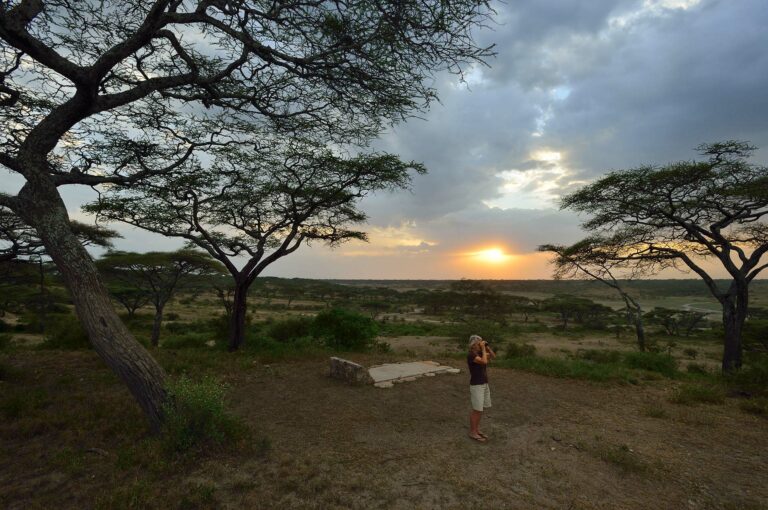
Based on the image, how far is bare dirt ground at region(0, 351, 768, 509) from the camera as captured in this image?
3850mm

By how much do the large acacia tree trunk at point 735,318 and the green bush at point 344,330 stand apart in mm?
11827

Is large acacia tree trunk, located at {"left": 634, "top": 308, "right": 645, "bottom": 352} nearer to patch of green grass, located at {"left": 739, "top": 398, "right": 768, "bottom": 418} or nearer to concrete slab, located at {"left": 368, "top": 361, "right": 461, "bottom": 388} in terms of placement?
patch of green grass, located at {"left": 739, "top": 398, "right": 768, "bottom": 418}

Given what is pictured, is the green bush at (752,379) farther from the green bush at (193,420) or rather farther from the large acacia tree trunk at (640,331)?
the green bush at (193,420)

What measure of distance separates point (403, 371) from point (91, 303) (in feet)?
22.8

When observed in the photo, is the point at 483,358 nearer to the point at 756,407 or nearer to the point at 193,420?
the point at 193,420

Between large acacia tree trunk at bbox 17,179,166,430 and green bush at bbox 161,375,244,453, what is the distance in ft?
0.79

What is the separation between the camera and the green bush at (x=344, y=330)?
14141 mm

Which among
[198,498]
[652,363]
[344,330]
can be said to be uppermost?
[344,330]

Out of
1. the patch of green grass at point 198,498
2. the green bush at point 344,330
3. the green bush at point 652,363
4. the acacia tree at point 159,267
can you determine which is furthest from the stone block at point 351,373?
the acacia tree at point 159,267

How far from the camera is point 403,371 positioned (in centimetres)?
952

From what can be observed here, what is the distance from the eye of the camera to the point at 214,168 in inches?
431

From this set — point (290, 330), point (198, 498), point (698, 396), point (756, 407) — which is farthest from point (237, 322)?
point (756, 407)

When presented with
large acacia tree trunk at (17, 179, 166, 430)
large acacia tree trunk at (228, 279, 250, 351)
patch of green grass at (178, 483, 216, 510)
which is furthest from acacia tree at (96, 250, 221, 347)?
patch of green grass at (178, 483, 216, 510)

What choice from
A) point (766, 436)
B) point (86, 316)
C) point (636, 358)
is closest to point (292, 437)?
point (86, 316)
